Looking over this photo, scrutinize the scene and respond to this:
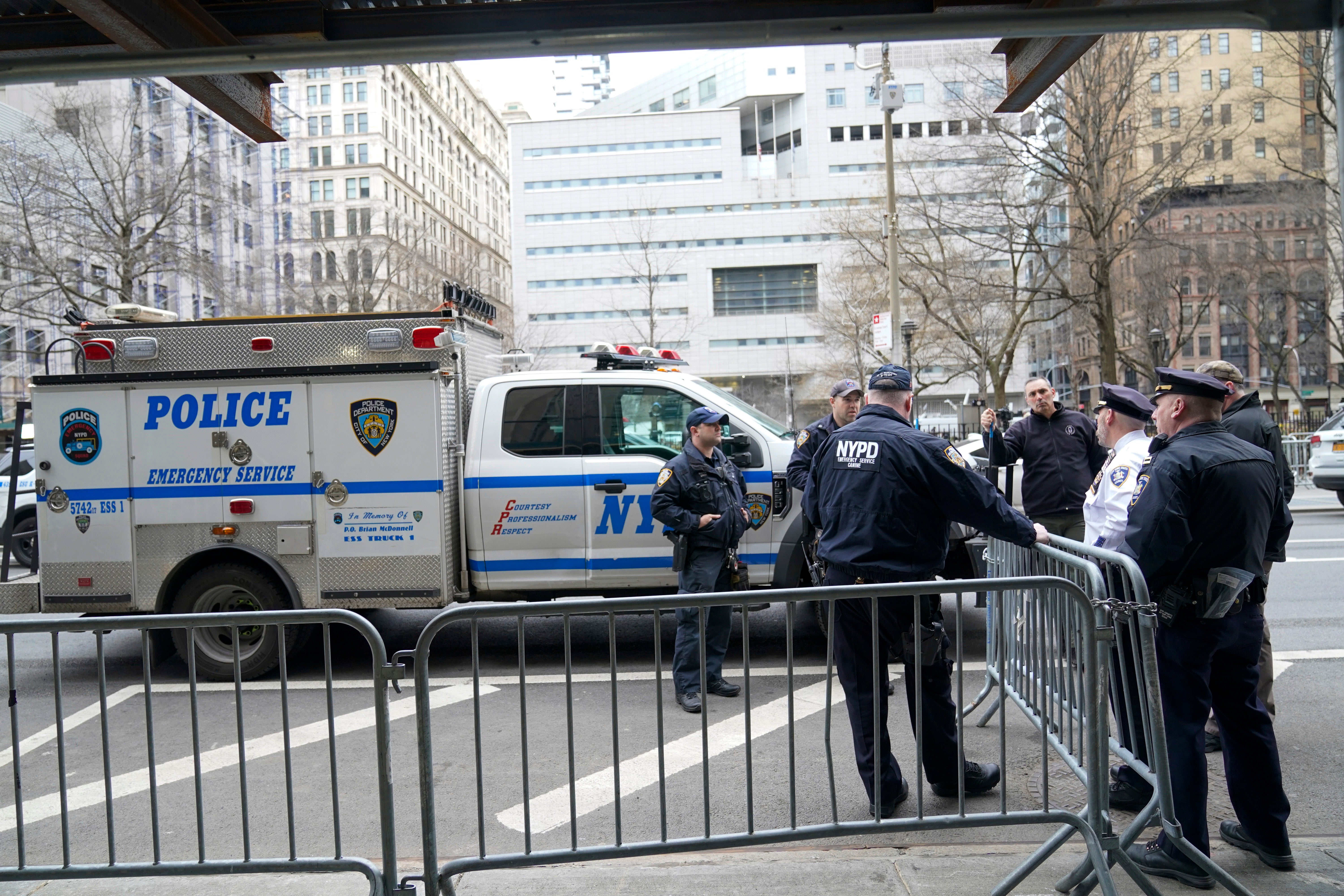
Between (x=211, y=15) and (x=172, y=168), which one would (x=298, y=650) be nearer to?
(x=211, y=15)

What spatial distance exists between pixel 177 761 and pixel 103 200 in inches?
1009

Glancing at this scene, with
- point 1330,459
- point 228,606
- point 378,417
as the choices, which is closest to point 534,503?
point 378,417

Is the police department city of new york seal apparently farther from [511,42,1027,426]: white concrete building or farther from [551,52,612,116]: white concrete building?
[551,52,612,116]: white concrete building

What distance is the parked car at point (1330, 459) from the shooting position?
585 inches

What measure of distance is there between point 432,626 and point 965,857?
90.0 inches

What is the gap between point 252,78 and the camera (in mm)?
4898

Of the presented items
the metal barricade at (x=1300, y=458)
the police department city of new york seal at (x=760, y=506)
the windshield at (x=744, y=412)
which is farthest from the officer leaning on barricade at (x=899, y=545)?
the metal barricade at (x=1300, y=458)

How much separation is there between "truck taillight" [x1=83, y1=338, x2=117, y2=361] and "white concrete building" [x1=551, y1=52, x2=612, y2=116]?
19481 centimetres

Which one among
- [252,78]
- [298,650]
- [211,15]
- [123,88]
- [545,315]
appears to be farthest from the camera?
[545,315]

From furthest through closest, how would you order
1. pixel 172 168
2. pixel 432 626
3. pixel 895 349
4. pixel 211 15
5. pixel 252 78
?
pixel 172 168 → pixel 895 349 → pixel 252 78 → pixel 211 15 → pixel 432 626

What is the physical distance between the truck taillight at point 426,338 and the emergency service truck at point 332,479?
1 centimetres

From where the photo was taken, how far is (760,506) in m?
7.17

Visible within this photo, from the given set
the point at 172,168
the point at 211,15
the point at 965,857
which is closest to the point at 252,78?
the point at 211,15

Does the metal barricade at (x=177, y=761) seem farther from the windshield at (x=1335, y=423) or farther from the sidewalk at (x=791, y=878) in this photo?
the windshield at (x=1335, y=423)
